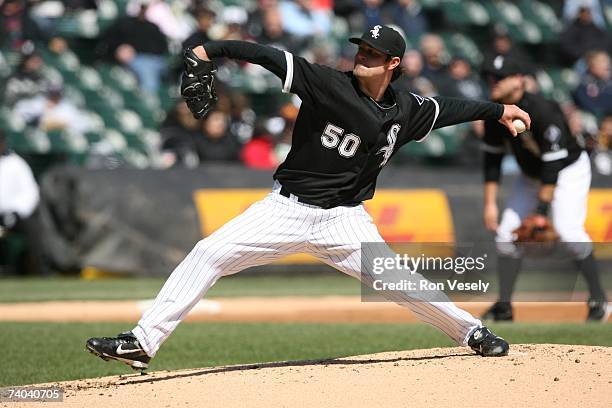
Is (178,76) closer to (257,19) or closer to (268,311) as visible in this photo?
(257,19)

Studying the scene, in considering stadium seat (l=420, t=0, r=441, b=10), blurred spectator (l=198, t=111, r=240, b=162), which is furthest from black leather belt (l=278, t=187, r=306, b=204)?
stadium seat (l=420, t=0, r=441, b=10)

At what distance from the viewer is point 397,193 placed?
48.7 ft

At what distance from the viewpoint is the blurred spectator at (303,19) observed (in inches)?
698

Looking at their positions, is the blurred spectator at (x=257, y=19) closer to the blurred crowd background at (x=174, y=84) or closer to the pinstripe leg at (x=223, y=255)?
the blurred crowd background at (x=174, y=84)

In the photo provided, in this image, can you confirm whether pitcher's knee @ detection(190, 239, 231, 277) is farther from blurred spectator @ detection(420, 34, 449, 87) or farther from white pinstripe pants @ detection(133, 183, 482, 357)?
blurred spectator @ detection(420, 34, 449, 87)

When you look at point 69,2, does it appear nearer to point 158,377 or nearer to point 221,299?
point 221,299

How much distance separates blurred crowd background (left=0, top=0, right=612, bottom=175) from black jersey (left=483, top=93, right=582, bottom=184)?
5.54 m

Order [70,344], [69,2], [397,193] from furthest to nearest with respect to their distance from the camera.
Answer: [69,2] < [397,193] < [70,344]

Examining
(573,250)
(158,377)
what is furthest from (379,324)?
(158,377)

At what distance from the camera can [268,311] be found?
1109 centimetres

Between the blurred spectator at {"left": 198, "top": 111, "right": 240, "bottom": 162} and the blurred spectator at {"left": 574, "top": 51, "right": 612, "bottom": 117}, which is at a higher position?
the blurred spectator at {"left": 574, "top": 51, "right": 612, "bottom": 117}

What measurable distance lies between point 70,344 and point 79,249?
5.07 m

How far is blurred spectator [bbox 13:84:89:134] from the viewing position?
597 inches

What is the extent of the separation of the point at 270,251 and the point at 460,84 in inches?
470
